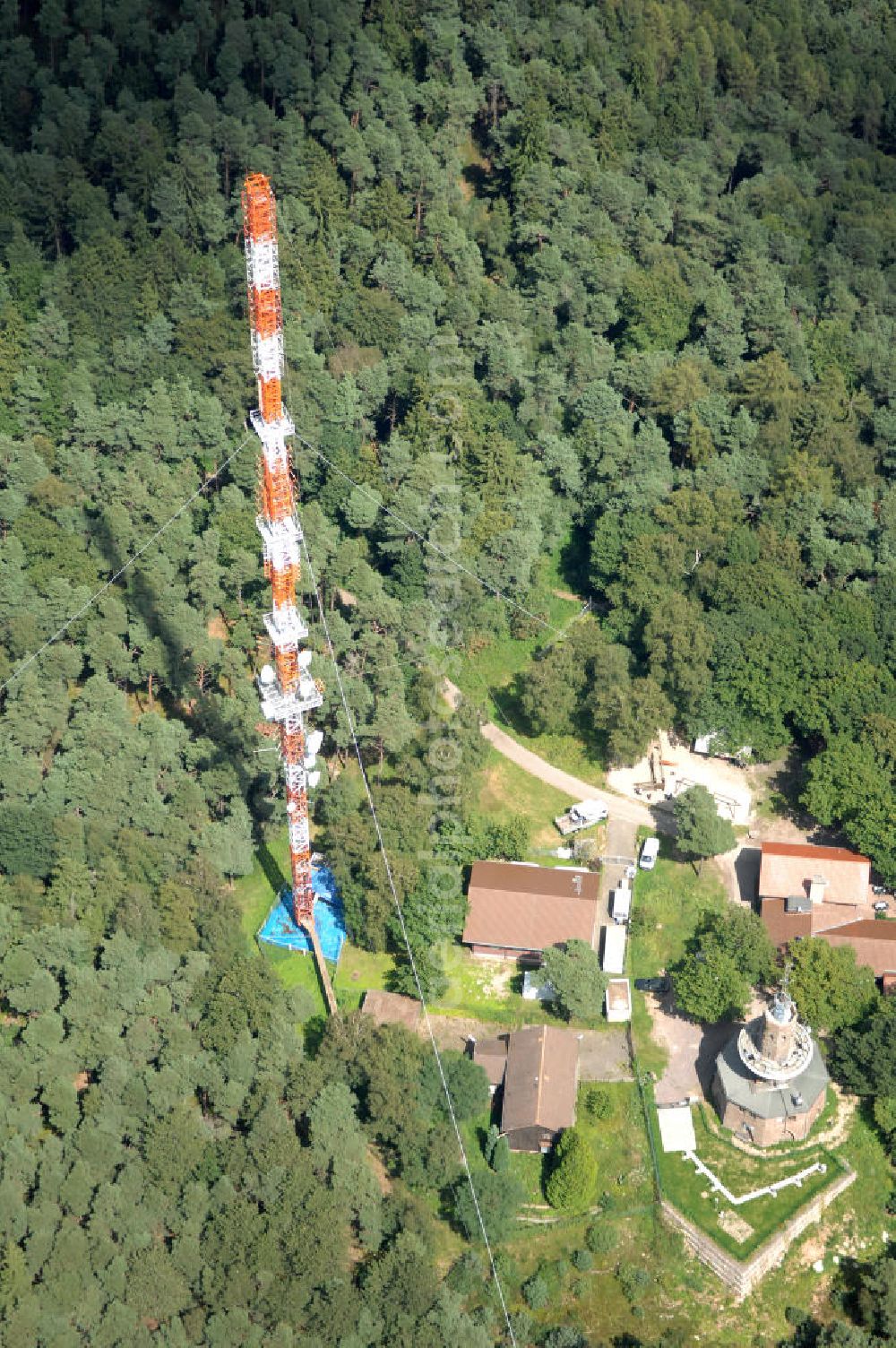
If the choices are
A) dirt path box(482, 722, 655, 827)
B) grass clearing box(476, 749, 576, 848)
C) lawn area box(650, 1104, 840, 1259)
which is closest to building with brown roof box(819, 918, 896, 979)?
lawn area box(650, 1104, 840, 1259)

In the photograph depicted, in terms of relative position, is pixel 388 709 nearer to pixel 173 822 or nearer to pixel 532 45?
pixel 173 822

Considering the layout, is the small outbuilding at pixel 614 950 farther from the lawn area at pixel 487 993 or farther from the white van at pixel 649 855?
the white van at pixel 649 855

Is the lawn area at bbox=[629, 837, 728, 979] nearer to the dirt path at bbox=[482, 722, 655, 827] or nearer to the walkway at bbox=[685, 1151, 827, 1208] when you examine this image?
the dirt path at bbox=[482, 722, 655, 827]

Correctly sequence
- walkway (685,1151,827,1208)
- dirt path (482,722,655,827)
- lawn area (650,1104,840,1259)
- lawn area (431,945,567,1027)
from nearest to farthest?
lawn area (650,1104,840,1259)
walkway (685,1151,827,1208)
lawn area (431,945,567,1027)
dirt path (482,722,655,827)

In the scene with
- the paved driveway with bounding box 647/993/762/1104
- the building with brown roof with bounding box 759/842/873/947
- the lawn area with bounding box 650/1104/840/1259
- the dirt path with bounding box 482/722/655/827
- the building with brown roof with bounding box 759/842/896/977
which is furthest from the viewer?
the dirt path with bounding box 482/722/655/827

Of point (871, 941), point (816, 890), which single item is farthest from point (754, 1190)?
point (816, 890)

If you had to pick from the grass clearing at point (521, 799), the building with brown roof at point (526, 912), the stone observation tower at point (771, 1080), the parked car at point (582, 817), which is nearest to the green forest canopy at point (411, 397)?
the building with brown roof at point (526, 912)

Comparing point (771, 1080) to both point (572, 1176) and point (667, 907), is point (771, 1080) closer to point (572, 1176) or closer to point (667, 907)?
point (572, 1176)
